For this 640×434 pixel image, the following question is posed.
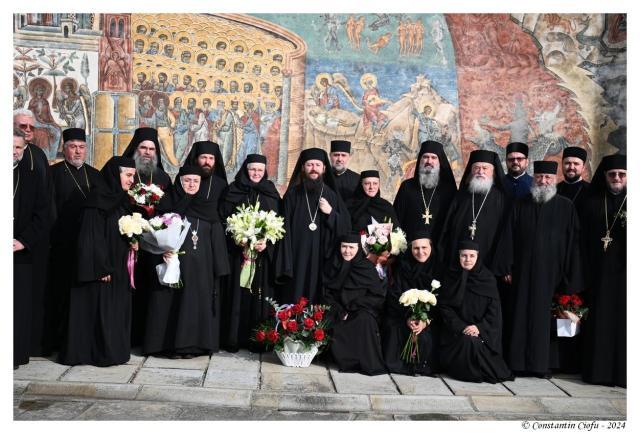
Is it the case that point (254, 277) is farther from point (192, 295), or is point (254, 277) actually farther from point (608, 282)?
point (608, 282)

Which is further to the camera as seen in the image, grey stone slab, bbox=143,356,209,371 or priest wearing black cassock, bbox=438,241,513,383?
grey stone slab, bbox=143,356,209,371

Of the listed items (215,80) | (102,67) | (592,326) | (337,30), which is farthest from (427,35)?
(592,326)

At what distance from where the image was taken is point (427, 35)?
1403 centimetres

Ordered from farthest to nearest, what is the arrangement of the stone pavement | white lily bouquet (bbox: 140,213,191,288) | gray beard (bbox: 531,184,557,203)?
1. gray beard (bbox: 531,184,557,203)
2. white lily bouquet (bbox: 140,213,191,288)
3. the stone pavement

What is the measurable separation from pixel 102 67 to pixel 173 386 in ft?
27.1

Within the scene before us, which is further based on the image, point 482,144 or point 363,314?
point 482,144

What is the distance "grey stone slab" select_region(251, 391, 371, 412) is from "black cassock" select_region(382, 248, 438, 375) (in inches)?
40.3

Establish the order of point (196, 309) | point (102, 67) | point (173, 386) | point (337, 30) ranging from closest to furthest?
point (173, 386) → point (196, 309) → point (102, 67) → point (337, 30)

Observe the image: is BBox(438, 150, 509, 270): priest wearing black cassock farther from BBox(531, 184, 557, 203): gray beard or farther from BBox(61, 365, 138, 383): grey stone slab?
BBox(61, 365, 138, 383): grey stone slab

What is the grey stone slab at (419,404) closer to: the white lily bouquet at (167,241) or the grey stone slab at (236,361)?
the grey stone slab at (236,361)

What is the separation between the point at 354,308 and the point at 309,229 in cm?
112

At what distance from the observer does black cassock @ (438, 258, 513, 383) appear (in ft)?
23.1

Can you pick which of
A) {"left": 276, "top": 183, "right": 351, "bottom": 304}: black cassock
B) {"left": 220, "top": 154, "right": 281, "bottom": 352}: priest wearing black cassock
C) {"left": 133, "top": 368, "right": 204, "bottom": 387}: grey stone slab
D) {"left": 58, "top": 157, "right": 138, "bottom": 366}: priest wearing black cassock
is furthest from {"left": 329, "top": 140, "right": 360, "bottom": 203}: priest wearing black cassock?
{"left": 133, "top": 368, "right": 204, "bottom": 387}: grey stone slab

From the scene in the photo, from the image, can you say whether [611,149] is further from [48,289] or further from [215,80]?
[48,289]
